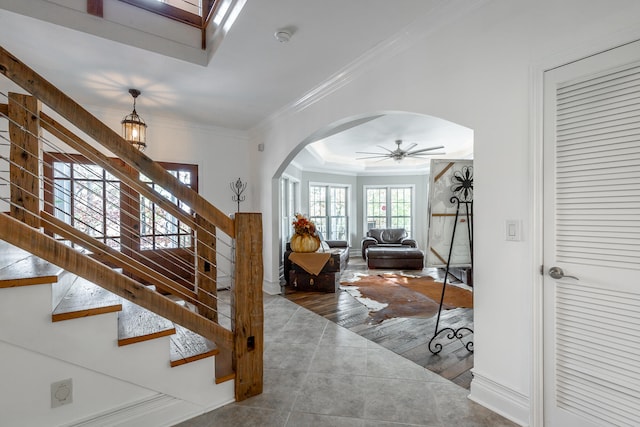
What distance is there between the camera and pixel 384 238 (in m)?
7.64

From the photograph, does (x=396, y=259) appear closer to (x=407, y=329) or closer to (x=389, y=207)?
(x=389, y=207)

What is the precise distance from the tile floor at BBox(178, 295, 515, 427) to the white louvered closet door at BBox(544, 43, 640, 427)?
1.64 feet

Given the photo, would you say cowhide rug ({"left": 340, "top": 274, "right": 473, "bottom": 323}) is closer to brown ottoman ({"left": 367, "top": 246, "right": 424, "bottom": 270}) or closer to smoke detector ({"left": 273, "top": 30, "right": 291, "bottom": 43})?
brown ottoman ({"left": 367, "top": 246, "right": 424, "bottom": 270})

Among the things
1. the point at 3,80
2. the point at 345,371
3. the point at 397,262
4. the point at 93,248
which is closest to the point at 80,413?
the point at 93,248

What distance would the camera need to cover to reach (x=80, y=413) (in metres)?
1.45

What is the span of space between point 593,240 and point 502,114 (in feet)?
2.74

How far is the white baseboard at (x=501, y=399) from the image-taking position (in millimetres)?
1659

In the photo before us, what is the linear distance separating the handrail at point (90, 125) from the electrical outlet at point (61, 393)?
1.04 m

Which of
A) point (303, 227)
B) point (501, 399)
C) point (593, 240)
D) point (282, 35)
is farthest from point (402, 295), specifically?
point (282, 35)

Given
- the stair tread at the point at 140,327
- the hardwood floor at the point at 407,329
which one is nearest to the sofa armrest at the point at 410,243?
the hardwood floor at the point at 407,329

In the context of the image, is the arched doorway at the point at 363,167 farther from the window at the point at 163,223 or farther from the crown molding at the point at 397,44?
the window at the point at 163,223

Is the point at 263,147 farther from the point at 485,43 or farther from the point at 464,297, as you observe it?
the point at 464,297

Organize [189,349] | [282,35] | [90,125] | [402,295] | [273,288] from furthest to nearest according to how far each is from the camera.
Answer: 1. [273,288]
2. [402,295]
3. [282,35]
4. [189,349]
5. [90,125]

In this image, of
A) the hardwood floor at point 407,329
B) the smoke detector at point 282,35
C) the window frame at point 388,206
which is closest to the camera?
the smoke detector at point 282,35
